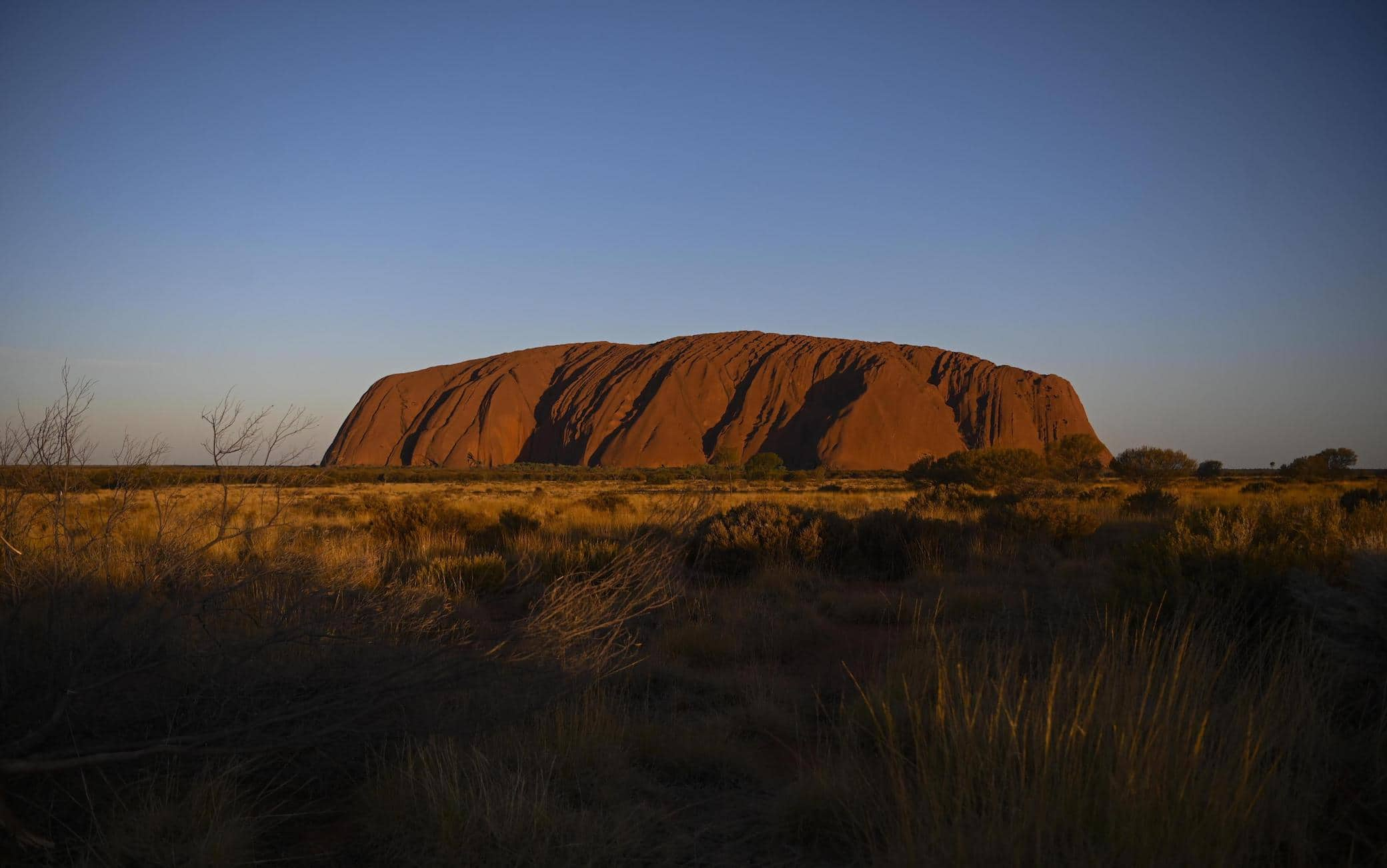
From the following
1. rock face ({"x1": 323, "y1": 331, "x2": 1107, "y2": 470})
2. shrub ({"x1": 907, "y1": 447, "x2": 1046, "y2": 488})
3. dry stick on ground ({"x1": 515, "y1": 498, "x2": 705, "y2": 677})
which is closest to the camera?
dry stick on ground ({"x1": 515, "y1": 498, "x2": 705, "y2": 677})

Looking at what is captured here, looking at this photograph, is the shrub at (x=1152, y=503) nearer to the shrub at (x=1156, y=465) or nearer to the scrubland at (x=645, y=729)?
the scrubland at (x=645, y=729)

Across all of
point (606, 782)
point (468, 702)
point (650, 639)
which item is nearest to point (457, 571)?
point (650, 639)

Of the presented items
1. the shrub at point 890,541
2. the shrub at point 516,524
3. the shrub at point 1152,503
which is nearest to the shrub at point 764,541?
the shrub at point 890,541

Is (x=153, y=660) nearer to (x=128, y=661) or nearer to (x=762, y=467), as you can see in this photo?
(x=128, y=661)

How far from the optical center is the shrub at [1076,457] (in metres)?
38.2

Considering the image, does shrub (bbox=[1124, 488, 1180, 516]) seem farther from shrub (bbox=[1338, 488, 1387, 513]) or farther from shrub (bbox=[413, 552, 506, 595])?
shrub (bbox=[413, 552, 506, 595])

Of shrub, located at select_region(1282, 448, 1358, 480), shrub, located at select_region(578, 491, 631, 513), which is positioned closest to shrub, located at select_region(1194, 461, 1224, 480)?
shrub, located at select_region(1282, 448, 1358, 480)

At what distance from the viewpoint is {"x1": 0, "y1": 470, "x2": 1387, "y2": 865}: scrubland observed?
2.49m

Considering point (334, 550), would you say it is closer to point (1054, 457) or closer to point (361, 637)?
point (361, 637)

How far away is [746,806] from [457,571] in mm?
5660

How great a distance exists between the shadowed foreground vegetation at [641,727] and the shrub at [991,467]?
82.3ft

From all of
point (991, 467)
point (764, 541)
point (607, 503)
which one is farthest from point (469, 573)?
point (991, 467)

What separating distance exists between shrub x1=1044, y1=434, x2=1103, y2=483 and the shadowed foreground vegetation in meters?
35.3

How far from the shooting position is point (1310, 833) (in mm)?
2439
